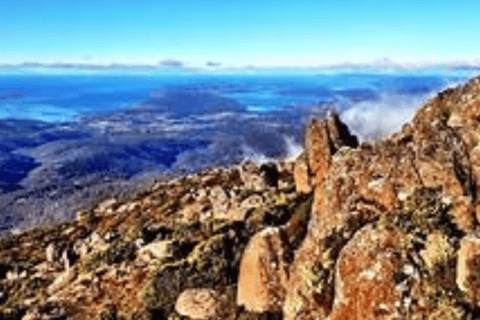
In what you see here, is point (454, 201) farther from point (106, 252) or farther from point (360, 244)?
point (106, 252)

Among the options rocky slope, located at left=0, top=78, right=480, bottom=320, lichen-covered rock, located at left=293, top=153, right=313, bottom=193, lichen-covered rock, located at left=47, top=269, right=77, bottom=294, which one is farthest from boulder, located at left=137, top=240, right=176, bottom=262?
lichen-covered rock, located at left=293, top=153, right=313, bottom=193

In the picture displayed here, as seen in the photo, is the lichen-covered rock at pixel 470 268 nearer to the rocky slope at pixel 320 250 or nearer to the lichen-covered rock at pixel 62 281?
the rocky slope at pixel 320 250

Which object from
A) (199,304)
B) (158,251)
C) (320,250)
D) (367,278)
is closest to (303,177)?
(158,251)

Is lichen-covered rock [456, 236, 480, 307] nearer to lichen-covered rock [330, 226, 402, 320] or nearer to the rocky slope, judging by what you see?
the rocky slope

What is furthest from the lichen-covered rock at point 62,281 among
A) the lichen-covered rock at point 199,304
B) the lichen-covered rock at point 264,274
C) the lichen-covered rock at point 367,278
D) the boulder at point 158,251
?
the lichen-covered rock at point 367,278

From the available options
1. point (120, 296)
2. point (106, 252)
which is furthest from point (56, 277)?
point (120, 296)

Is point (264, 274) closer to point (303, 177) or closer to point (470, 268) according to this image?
point (470, 268)
